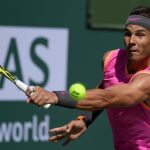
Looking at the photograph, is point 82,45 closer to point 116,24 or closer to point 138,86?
point 116,24

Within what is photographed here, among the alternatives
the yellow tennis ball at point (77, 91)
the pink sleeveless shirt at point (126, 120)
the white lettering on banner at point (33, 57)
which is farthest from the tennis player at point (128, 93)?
the white lettering on banner at point (33, 57)

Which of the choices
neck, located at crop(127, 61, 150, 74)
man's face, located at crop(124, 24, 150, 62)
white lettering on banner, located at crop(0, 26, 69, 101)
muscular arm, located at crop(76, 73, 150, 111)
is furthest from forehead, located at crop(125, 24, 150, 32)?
white lettering on banner, located at crop(0, 26, 69, 101)

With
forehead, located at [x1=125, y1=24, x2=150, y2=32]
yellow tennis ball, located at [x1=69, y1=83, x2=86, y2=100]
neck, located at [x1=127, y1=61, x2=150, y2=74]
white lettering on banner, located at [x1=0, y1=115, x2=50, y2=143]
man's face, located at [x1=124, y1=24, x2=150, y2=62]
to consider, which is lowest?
white lettering on banner, located at [x1=0, y1=115, x2=50, y2=143]

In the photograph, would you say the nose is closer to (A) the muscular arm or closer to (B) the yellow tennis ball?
(A) the muscular arm

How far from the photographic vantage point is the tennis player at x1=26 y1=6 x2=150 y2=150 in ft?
12.1

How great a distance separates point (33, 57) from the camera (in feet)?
19.6

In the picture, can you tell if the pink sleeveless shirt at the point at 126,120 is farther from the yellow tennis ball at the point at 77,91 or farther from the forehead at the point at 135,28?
the yellow tennis ball at the point at 77,91

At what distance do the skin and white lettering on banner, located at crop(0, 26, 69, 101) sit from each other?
1699 millimetres

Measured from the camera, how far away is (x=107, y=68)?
430cm

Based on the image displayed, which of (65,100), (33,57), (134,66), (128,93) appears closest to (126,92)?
(128,93)

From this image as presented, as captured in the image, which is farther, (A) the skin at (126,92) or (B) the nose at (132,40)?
(B) the nose at (132,40)

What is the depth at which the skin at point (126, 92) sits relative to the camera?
350 cm

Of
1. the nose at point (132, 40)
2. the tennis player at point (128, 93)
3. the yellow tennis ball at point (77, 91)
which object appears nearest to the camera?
the yellow tennis ball at point (77, 91)

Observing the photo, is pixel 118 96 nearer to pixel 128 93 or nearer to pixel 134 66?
pixel 128 93
